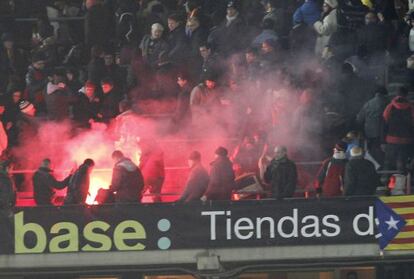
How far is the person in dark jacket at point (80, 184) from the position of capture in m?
28.5

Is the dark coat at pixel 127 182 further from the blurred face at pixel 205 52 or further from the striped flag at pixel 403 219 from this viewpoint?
the striped flag at pixel 403 219

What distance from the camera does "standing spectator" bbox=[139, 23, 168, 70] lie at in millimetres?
31656

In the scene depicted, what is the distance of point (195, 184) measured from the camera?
28.5m

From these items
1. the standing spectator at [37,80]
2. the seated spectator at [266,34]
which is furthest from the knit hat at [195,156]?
the standing spectator at [37,80]

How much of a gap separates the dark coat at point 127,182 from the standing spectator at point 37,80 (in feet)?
11.4

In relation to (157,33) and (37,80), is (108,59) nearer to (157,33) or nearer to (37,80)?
(157,33)

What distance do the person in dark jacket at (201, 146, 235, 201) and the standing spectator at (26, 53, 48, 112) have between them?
13.6 ft

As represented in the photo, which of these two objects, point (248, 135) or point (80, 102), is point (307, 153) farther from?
point (80, 102)

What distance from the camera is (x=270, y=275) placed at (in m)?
30.5

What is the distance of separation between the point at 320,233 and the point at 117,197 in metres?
3.02

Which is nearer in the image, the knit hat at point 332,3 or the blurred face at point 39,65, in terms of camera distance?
the knit hat at point 332,3

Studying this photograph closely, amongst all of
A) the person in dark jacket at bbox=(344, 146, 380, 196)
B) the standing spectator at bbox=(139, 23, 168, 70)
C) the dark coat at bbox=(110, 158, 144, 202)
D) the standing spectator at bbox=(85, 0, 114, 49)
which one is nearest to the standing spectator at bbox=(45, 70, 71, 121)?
the standing spectator at bbox=(139, 23, 168, 70)

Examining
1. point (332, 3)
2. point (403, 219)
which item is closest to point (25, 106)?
point (332, 3)

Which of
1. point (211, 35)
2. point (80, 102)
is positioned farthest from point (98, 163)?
point (211, 35)
